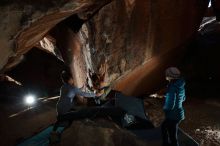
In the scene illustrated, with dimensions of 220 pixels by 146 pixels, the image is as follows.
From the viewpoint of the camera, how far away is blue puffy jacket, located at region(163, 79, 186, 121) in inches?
194

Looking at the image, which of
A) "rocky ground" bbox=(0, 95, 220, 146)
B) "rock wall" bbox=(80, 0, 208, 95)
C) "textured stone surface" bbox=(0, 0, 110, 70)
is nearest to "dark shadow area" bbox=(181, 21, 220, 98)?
"rocky ground" bbox=(0, 95, 220, 146)

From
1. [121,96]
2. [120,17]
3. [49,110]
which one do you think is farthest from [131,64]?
[49,110]

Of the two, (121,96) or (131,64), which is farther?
(131,64)

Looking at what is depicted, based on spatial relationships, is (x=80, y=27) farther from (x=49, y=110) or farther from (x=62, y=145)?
(x=62, y=145)

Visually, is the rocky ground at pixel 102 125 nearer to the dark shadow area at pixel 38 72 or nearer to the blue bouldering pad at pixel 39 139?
the blue bouldering pad at pixel 39 139

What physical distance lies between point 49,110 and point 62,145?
364 cm

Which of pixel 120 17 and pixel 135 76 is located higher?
pixel 120 17

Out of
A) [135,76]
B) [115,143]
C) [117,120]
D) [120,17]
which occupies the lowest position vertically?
[115,143]

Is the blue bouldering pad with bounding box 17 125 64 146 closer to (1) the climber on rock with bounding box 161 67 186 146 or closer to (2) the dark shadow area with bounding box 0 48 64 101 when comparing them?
(1) the climber on rock with bounding box 161 67 186 146

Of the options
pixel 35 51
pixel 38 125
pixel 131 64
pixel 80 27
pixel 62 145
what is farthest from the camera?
pixel 35 51

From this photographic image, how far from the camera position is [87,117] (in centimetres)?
720

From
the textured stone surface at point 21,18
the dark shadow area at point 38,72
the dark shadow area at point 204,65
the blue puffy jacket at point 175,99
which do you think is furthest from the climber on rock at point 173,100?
the dark shadow area at point 38,72

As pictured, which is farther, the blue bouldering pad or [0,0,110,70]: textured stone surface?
the blue bouldering pad

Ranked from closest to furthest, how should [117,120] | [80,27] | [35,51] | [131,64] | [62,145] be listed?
[62,145]
[117,120]
[80,27]
[131,64]
[35,51]
